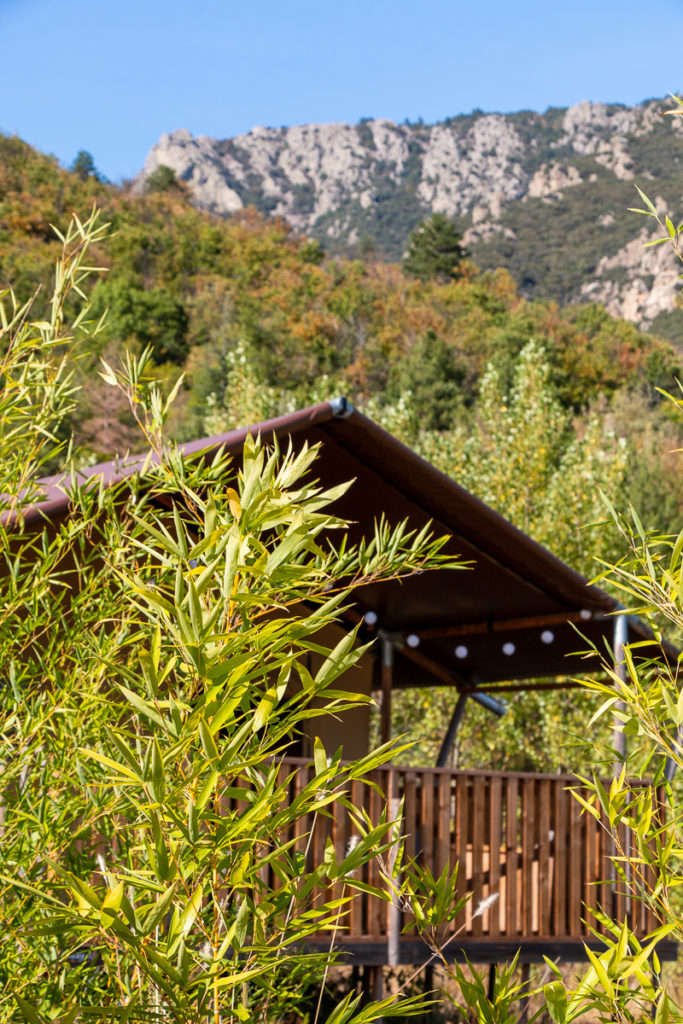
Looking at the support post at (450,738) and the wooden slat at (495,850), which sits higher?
the support post at (450,738)

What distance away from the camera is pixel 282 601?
1.75 metres

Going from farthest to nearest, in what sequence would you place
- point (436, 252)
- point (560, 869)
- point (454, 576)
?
point (436, 252) → point (454, 576) → point (560, 869)

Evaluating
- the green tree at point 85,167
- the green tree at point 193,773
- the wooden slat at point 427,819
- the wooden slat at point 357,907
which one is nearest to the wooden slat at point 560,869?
the wooden slat at point 427,819

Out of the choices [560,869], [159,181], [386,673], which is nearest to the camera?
[560,869]

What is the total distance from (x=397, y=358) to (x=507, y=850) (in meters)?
32.3

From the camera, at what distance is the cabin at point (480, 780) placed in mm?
6207

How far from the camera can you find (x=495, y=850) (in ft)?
22.3

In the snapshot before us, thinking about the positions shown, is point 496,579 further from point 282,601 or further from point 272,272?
point 272,272

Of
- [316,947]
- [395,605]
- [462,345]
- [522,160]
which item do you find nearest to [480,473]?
[395,605]

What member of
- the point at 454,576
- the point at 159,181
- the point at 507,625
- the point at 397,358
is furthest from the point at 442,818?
the point at 159,181

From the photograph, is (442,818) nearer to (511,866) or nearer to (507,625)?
(511,866)

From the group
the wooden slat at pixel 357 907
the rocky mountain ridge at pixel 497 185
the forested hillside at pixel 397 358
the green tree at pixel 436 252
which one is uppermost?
the rocky mountain ridge at pixel 497 185

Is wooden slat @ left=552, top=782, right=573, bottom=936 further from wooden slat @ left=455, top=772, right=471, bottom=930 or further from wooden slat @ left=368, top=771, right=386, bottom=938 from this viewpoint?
wooden slat @ left=368, top=771, right=386, bottom=938

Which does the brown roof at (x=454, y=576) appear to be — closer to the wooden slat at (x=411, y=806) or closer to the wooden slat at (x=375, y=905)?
Answer: the wooden slat at (x=411, y=806)
